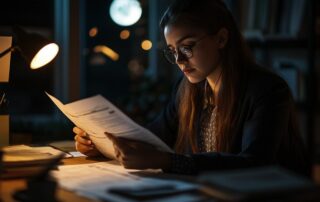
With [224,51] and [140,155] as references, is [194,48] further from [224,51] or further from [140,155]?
[140,155]

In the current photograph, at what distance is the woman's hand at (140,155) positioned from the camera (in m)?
1.35

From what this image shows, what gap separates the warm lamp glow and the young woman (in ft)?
0.84

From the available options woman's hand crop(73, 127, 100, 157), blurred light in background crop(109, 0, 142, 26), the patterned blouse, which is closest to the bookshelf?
blurred light in background crop(109, 0, 142, 26)

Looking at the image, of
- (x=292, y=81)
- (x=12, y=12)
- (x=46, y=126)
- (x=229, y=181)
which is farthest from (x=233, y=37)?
(x=12, y=12)

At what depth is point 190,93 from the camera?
1.89 meters

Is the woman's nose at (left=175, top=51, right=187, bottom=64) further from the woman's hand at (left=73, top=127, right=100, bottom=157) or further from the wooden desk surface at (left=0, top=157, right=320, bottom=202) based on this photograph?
the wooden desk surface at (left=0, top=157, right=320, bottom=202)

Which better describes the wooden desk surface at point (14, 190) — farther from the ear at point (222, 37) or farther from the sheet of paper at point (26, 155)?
the ear at point (222, 37)

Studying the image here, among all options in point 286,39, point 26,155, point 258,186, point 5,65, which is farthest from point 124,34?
point 258,186

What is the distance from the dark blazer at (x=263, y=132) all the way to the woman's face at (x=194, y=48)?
0.45ft

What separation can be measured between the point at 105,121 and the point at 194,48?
1.39 ft

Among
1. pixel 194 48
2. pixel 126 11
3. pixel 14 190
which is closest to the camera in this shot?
pixel 14 190

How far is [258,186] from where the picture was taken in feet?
3.17

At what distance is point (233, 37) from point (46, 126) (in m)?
1.70

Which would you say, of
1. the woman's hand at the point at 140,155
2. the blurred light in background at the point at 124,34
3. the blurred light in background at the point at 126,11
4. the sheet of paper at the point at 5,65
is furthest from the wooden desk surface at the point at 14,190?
the blurred light in background at the point at 124,34
